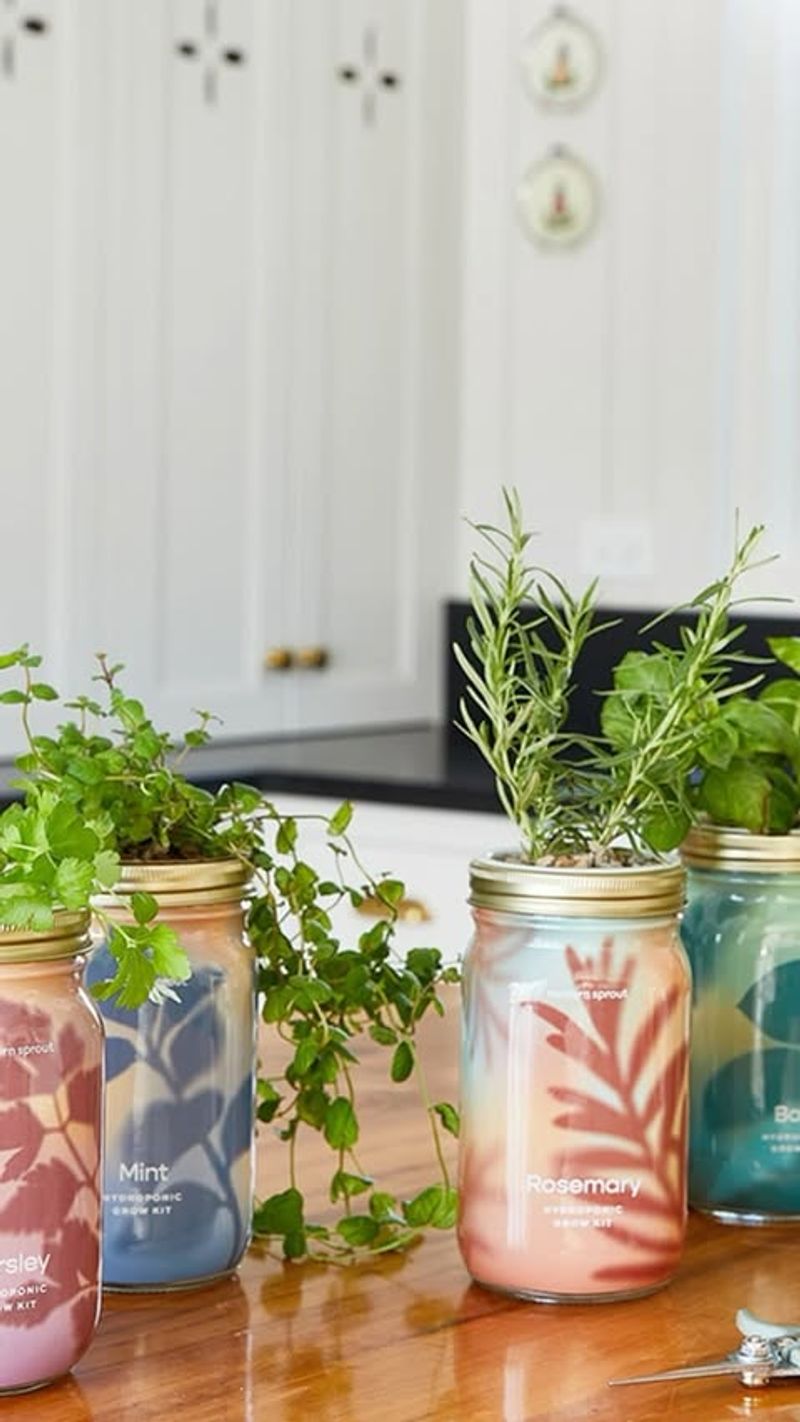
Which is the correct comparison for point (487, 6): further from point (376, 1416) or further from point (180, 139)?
point (376, 1416)

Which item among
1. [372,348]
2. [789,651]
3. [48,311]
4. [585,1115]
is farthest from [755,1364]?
[372,348]

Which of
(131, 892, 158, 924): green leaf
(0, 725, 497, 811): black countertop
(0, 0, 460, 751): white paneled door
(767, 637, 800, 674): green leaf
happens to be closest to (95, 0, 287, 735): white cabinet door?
(0, 0, 460, 751): white paneled door

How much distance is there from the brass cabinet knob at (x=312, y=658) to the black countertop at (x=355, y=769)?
0.11 m

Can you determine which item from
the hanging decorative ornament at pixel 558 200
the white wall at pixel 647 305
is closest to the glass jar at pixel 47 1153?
the white wall at pixel 647 305

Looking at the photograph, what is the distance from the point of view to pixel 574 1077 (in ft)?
2.78

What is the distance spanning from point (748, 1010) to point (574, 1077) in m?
0.16

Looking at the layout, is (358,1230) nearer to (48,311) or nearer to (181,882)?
(181,882)

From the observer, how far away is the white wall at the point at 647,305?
342cm

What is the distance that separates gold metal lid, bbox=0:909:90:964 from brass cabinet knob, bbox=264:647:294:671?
111 inches

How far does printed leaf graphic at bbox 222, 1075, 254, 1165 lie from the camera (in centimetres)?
88

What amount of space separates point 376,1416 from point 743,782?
0.33 metres

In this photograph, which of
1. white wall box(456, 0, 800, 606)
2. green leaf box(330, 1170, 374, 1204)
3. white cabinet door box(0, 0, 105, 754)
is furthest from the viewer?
white wall box(456, 0, 800, 606)

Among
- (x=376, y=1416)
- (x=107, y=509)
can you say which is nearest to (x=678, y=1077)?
(x=376, y=1416)

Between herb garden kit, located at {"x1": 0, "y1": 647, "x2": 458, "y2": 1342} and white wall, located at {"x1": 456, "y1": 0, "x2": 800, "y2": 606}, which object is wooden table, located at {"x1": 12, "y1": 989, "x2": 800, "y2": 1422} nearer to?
herb garden kit, located at {"x1": 0, "y1": 647, "x2": 458, "y2": 1342}
